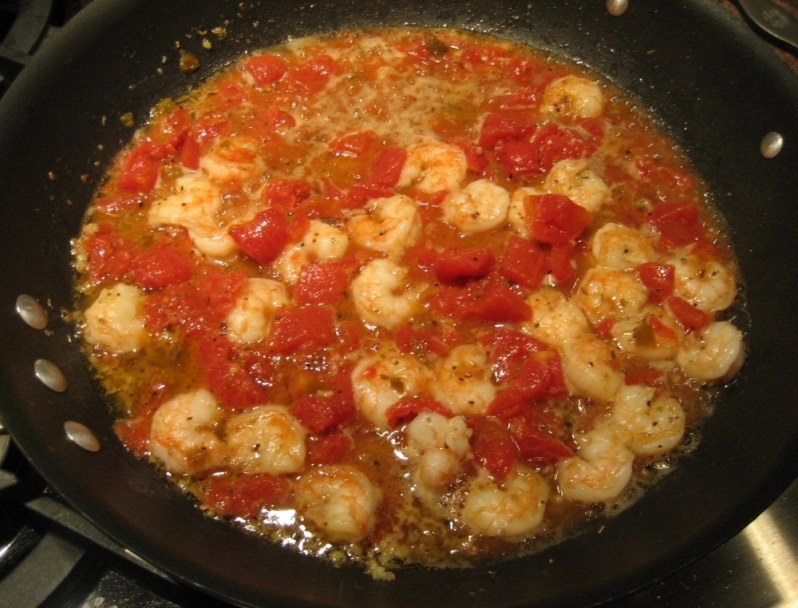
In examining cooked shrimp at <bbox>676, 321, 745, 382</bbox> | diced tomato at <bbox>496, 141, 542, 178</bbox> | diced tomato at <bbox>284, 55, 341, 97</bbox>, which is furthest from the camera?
diced tomato at <bbox>284, 55, 341, 97</bbox>

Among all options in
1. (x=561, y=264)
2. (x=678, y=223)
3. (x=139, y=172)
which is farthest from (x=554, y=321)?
(x=139, y=172)

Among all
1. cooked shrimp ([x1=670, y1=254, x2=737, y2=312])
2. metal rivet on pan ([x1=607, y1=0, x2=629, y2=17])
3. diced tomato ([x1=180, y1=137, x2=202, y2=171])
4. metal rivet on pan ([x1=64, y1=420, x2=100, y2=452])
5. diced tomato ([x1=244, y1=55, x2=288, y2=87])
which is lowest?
metal rivet on pan ([x1=64, y1=420, x2=100, y2=452])

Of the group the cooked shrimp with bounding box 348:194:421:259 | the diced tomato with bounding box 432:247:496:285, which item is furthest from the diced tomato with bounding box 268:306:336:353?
the diced tomato with bounding box 432:247:496:285

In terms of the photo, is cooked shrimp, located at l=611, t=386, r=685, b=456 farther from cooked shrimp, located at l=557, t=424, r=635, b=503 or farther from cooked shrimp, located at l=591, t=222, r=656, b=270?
cooked shrimp, located at l=591, t=222, r=656, b=270

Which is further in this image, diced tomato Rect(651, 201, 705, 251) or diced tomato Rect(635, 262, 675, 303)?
diced tomato Rect(651, 201, 705, 251)

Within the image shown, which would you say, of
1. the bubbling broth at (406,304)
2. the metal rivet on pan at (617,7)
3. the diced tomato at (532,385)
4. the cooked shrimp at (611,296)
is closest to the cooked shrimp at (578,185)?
the bubbling broth at (406,304)

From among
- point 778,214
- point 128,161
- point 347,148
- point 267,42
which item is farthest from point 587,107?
point 128,161
